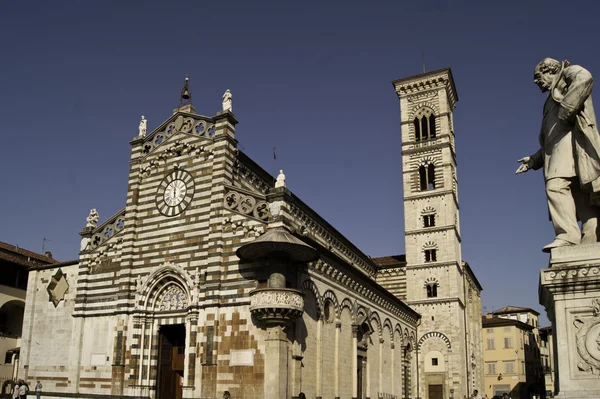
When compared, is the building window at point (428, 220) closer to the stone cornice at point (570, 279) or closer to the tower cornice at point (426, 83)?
the tower cornice at point (426, 83)

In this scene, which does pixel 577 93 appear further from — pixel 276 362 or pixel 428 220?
pixel 428 220

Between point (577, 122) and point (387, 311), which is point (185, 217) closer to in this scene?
point (387, 311)

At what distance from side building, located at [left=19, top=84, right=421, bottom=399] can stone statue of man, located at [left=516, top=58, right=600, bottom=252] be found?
47.1 feet

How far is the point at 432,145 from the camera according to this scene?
4597cm

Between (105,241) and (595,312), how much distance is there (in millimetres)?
25615

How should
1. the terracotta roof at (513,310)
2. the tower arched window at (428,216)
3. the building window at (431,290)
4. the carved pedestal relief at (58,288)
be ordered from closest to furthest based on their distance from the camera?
the carved pedestal relief at (58,288)
the building window at (431,290)
the tower arched window at (428,216)
the terracotta roof at (513,310)

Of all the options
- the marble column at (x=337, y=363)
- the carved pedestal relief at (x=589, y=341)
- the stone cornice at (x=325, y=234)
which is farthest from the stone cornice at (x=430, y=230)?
the carved pedestal relief at (x=589, y=341)

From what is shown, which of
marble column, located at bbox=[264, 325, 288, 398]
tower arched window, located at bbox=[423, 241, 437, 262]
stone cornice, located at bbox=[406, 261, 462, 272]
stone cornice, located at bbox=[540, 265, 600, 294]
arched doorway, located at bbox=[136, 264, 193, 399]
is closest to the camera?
stone cornice, located at bbox=[540, 265, 600, 294]

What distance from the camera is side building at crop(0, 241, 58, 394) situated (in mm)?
35625

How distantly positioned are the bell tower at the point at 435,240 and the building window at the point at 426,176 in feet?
0.26

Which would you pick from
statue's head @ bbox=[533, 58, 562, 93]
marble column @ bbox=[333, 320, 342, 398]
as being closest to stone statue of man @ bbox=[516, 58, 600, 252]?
statue's head @ bbox=[533, 58, 562, 93]

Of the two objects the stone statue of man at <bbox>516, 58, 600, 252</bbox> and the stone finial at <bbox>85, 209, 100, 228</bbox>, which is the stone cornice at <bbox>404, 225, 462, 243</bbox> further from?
the stone statue of man at <bbox>516, 58, 600, 252</bbox>

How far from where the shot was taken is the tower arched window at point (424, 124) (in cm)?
4703

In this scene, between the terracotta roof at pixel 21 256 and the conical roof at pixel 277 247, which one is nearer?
the conical roof at pixel 277 247
